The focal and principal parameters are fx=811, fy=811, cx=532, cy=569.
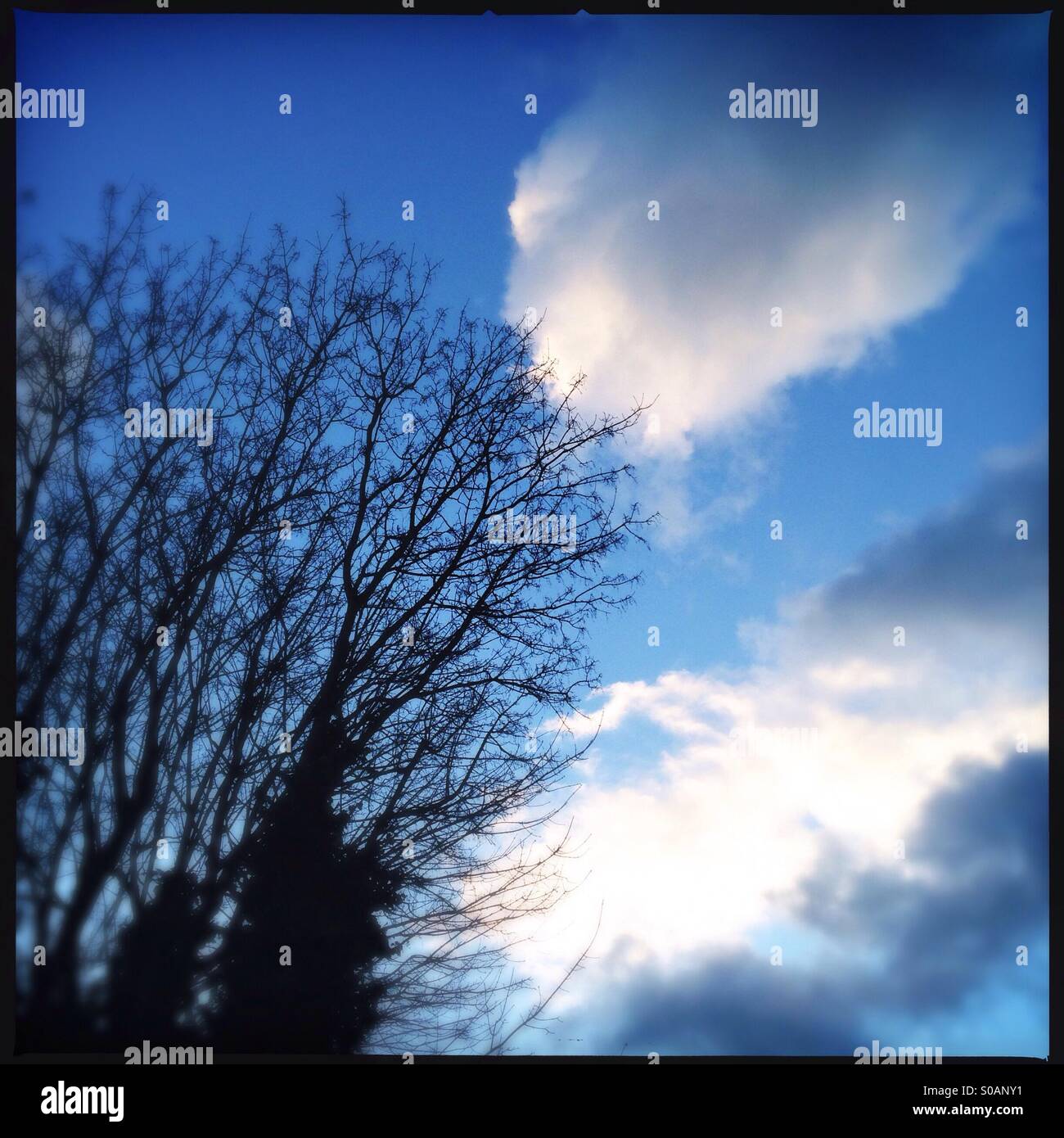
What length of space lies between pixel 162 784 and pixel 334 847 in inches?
32.3
